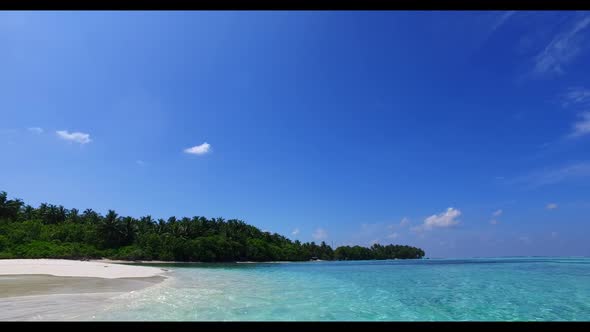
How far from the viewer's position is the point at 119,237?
56469 mm

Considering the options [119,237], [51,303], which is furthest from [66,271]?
[119,237]

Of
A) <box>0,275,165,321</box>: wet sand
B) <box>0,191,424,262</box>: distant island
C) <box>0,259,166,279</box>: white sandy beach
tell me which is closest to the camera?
<box>0,275,165,321</box>: wet sand

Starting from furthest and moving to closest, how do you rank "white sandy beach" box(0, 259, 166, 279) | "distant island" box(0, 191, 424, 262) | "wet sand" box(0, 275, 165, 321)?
"distant island" box(0, 191, 424, 262)
"white sandy beach" box(0, 259, 166, 279)
"wet sand" box(0, 275, 165, 321)

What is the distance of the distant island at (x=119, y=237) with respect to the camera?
138ft

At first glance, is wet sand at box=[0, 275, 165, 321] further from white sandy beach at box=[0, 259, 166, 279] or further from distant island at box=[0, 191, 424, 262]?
distant island at box=[0, 191, 424, 262]

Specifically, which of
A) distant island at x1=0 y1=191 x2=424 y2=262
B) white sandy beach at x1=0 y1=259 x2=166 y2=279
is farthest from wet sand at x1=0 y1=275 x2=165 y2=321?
distant island at x1=0 y1=191 x2=424 y2=262

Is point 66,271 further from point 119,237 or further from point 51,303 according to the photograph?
point 119,237

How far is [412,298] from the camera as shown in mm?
14625

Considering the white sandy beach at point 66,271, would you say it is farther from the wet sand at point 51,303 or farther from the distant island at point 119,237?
the distant island at point 119,237

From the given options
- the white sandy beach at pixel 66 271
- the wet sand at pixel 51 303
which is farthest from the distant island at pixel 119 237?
the wet sand at pixel 51 303

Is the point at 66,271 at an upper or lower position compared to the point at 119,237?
lower

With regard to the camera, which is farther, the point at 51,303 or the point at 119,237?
the point at 119,237

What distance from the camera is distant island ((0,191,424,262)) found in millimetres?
41931
